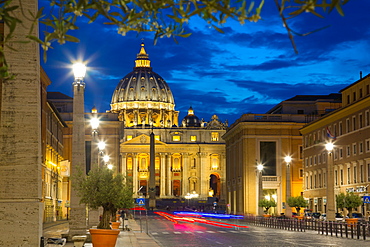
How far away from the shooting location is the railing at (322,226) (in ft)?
129


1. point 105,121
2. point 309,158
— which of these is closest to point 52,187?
point 309,158

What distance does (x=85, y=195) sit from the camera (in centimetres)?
2891

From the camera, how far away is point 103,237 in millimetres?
23734

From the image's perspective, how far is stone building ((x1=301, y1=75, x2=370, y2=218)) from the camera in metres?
70.1

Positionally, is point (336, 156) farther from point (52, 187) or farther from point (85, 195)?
point (85, 195)

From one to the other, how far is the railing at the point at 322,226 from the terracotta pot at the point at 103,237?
17.3 meters

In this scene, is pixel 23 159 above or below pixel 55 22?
below

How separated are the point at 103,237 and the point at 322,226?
23.7 meters

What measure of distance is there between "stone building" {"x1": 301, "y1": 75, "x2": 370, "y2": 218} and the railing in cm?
796

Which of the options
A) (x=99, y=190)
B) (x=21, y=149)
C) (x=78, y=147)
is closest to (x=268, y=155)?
(x=99, y=190)

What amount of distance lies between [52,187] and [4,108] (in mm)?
75279

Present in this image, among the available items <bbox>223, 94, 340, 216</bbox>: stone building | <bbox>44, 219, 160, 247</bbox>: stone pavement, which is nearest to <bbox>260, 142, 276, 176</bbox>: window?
<bbox>223, 94, 340, 216</bbox>: stone building

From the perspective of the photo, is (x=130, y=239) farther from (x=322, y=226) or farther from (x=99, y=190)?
(x=322, y=226)

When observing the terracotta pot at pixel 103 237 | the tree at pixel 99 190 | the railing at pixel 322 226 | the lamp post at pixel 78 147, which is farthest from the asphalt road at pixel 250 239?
the terracotta pot at pixel 103 237
